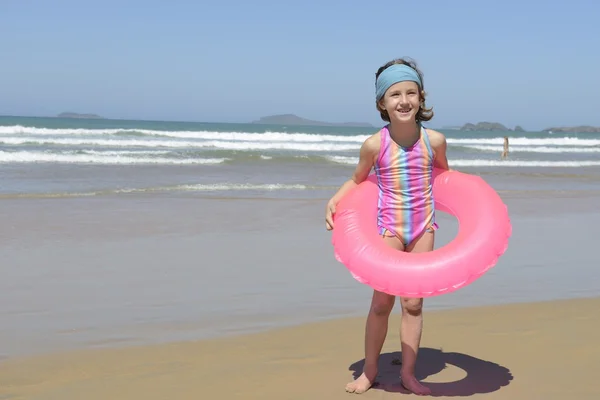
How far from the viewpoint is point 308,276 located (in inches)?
220

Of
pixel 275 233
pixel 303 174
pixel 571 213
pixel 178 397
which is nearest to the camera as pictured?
pixel 178 397

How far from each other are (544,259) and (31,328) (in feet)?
13.7

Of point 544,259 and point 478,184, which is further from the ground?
point 478,184

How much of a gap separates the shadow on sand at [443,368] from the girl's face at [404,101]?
1.19 m

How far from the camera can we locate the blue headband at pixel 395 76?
10.1 ft

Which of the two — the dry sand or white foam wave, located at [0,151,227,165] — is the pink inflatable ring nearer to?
the dry sand

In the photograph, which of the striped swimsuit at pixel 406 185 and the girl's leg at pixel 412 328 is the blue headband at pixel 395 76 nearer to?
the striped swimsuit at pixel 406 185

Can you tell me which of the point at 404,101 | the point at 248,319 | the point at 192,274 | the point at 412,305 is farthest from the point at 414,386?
the point at 192,274

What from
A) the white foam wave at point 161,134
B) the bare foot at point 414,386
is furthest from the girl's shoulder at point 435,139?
the white foam wave at point 161,134

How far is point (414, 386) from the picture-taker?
10.5 feet

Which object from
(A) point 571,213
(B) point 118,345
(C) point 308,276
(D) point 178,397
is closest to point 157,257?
(C) point 308,276

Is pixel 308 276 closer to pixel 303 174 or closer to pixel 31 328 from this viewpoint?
pixel 31 328

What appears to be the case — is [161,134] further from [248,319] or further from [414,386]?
[414,386]

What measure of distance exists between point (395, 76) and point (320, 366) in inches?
56.5
